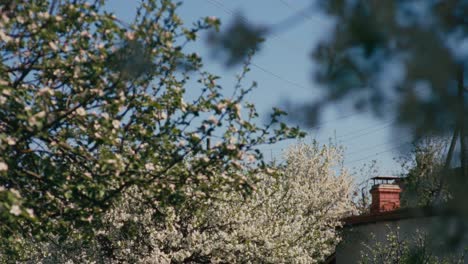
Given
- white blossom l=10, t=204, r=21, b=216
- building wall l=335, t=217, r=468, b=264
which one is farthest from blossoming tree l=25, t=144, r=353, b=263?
white blossom l=10, t=204, r=21, b=216

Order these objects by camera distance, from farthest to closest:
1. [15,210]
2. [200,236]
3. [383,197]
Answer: [383,197] → [200,236] → [15,210]

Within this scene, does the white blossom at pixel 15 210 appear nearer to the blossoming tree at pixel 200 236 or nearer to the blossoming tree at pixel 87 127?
the blossoming tree at pixel 87 127

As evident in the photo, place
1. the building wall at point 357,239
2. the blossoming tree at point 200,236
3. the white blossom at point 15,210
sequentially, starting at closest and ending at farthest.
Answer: the white blossom at point 15,210 → the blossoming tree at point 200,236 → the building wall at point 357,239

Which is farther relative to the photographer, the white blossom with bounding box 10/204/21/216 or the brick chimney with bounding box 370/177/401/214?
the brick chimney with bounding box 370/177/401/214

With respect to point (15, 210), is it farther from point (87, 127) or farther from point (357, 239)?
point (357, 239)

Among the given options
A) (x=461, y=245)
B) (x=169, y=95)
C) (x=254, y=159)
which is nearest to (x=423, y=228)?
(x=461, y=245)

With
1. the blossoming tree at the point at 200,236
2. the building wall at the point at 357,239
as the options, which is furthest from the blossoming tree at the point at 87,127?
the building wall at the point at 357,239

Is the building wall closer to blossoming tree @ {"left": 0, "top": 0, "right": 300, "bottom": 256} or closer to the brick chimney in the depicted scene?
the brick chimney

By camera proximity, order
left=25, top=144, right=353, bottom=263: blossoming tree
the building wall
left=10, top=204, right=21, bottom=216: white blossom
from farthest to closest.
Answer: the building wall
left=25, top=144, right=353, bottom=263: blossoming tree
left=10, top=204, right=21, bottom=216: white blossom

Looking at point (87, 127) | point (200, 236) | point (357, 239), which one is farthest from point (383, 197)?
point (87, 127)

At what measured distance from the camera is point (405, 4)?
337 centimetres

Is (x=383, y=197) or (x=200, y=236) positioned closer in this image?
(x=200, y=236)

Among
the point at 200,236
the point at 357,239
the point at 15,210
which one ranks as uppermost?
the point at 357,239

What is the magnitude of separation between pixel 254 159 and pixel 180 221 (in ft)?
24.3
